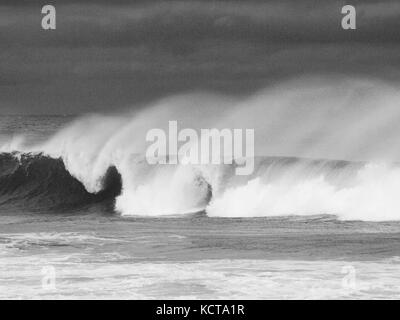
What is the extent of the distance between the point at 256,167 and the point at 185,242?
11.0 metres

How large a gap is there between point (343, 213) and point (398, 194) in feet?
5.52

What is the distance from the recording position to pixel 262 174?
26766mm

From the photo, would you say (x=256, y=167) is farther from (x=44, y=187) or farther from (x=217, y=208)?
(x=44, y=187)

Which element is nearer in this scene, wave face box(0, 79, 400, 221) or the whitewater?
the whitewater

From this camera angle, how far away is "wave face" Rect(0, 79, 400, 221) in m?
24.2

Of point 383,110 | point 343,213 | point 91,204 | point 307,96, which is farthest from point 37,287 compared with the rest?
point 307,96

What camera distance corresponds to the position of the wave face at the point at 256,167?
24.2m

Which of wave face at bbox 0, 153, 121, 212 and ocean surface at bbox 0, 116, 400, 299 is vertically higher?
wave face at bbox 0, 153, 121, 212

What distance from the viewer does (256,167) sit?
90.8 ft

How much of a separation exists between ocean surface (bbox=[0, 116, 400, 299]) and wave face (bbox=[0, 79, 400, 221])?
0.10 metres

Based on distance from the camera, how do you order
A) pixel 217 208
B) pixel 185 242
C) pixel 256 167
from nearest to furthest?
1. pixel 185 242
2. pixel 217 208
3. pixel 256 167

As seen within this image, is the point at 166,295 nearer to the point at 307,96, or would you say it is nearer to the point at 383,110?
the point at 383,110

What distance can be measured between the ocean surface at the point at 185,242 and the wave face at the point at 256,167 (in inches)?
3.8

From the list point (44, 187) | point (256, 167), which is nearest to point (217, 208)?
point (256, 167)
